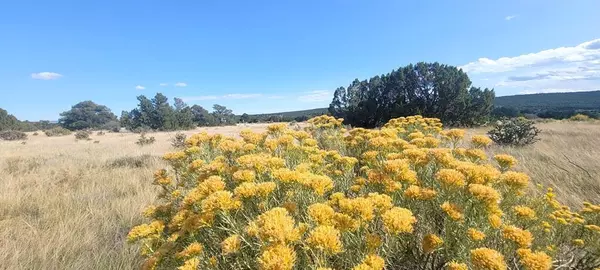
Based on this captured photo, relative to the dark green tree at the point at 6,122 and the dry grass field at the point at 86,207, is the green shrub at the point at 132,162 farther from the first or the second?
the dark green tree at the point at 6,122

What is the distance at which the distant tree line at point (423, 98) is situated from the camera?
3112 centimetres

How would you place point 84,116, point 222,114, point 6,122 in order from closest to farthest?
point 6,122 → point 84,116 → point 222,114

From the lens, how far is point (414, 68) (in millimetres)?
33250

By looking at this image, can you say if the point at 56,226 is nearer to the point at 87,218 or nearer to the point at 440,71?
the point at 87,218

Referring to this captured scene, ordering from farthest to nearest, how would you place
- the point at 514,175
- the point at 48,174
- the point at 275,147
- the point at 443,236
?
the point at 48,174, the point at 275,147, the point at 514,175, the point at 443,236

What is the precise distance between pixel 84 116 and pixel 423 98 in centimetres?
7242

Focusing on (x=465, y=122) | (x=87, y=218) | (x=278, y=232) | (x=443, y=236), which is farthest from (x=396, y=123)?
(x=465, y=122)

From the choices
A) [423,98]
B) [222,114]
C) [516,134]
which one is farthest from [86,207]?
[222,114]

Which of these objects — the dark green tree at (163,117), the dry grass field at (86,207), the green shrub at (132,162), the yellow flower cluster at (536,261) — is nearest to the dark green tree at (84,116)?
the dark green tree at (163,117)

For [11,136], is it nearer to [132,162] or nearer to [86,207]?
[132,162]

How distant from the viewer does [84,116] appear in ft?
223

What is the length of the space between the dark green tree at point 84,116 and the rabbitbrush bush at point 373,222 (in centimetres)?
7489

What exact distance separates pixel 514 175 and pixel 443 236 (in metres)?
0.74

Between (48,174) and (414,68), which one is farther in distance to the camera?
(414,68)
